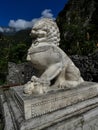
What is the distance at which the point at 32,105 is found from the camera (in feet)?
5.91

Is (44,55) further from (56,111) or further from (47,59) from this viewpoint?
(56,111)

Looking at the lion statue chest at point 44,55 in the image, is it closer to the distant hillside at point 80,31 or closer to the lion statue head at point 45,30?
the lion statue head at point 45,30

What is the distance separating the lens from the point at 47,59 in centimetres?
219

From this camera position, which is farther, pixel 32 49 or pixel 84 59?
pixel 84 59

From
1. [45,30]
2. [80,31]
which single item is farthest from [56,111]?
[80,31]

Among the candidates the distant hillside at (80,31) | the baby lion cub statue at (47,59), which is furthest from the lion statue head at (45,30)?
the distant hillside at (80,31)

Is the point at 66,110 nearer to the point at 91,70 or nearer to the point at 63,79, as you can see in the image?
the point at 63,79

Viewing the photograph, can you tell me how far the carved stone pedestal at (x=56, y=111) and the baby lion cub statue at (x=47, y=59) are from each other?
0.14 meters

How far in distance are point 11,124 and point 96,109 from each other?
1.12 meters

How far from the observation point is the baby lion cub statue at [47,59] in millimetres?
2127

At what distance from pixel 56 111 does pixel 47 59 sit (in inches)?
25.4

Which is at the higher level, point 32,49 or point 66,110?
point 32,49

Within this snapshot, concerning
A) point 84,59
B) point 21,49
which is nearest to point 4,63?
point 21,49

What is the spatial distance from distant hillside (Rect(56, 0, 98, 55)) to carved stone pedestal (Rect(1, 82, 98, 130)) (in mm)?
7336
